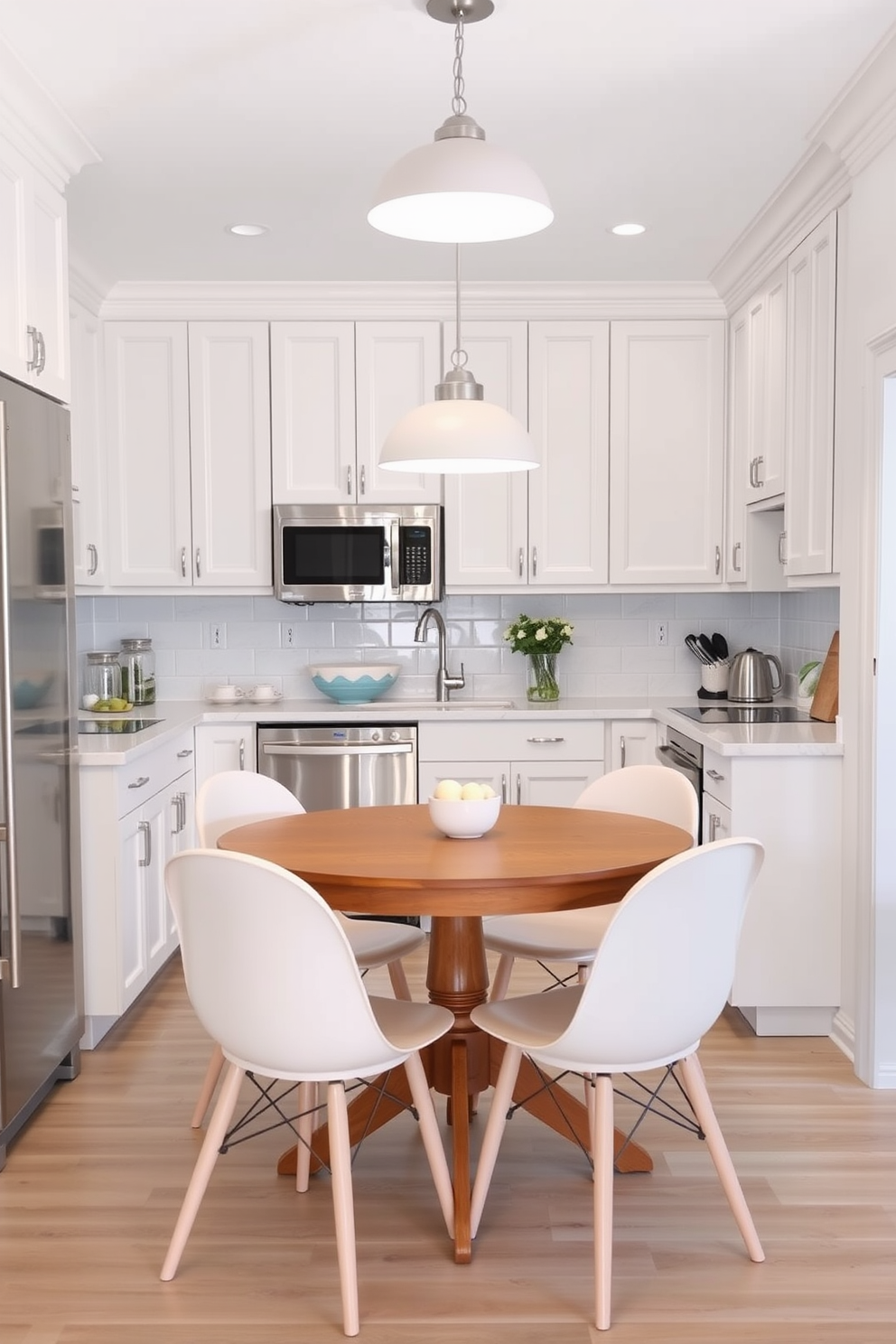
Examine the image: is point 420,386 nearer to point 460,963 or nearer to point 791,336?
point 791,336

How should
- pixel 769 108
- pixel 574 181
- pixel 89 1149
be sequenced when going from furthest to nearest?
pixel 574 181 < pixel 769 108 < pixel 89 1149

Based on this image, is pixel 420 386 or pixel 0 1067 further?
pixel 420 386

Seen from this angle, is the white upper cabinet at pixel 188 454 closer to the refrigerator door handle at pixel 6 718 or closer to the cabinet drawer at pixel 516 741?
the cabinet drawer at pixel 516 741

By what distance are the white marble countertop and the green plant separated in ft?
0.78

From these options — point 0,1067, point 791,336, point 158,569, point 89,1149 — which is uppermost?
point 791,336

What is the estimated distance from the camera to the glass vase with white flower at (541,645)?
5.04 metres

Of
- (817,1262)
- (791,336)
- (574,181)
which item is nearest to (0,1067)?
(817,1262)

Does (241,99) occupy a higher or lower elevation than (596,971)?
higher

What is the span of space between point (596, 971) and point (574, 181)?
99.2 inches

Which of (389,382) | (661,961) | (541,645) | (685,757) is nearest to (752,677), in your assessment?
(685,757)

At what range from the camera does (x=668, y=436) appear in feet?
16.2

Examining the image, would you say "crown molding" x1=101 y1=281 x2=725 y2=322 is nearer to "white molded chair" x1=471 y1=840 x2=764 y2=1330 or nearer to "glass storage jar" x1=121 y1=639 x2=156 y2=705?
"glass storage jar" x1=121 y1=639 x2=156 y2=705

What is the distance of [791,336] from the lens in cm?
400

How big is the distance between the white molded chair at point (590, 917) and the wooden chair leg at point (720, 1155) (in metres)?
0.48
